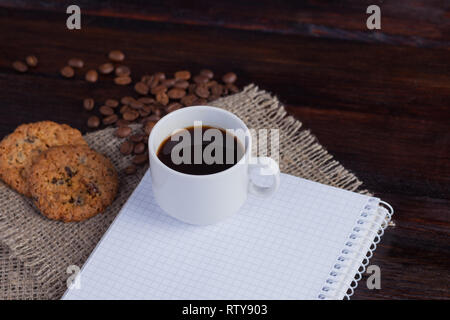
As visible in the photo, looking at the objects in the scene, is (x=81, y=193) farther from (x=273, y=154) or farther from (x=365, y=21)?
(x=365, y=21)

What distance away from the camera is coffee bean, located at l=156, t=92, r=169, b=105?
5.26 feet

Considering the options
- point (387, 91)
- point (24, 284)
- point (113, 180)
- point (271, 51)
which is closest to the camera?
point (24, 284)

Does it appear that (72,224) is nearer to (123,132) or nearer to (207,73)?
(123,132)

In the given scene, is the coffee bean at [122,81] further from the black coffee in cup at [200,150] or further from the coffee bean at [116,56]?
the black coffee in cup at [200,150]

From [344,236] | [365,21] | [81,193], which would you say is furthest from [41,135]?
[365,21]

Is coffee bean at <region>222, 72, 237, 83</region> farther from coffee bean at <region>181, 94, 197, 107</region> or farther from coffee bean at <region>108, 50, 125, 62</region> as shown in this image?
coffee bean at <region>108, 50, 125, 62</region>

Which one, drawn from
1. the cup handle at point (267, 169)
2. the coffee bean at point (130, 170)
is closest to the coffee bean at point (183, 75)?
the coffee bean at point (130, 170)

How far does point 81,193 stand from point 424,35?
110 cm

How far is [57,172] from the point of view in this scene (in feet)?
4.30

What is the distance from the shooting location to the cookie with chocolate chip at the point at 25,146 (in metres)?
1.35

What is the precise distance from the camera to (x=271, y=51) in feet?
5.78

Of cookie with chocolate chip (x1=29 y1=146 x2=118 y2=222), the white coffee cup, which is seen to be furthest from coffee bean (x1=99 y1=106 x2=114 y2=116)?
the white coffee cup

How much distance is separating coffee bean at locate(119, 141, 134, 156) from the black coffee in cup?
26 cm

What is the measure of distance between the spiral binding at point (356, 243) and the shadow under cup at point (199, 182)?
0.74 feet
